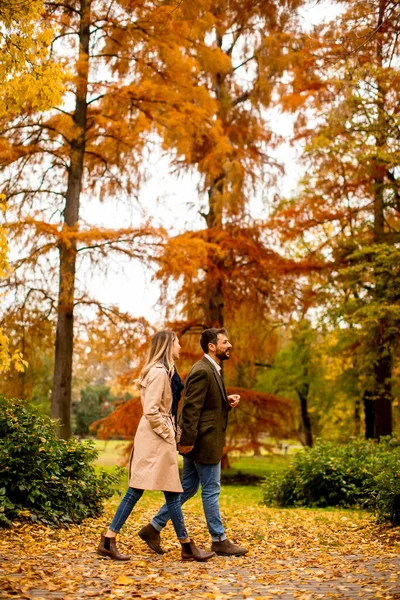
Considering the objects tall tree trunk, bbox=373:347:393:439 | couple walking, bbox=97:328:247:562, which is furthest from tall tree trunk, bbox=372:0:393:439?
couple walking, bbox=97:328:247:562

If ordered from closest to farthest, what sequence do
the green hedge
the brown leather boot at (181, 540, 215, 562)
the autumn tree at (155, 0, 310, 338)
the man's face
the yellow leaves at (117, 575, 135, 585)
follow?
the yellow leaves at (117, 575, 135, 585)
the brown leather boot at (181, 540, 215, 562)
the man's face
the green hedge
the autumn tree at (155, 0, 310, 338)

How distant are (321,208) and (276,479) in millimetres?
9239

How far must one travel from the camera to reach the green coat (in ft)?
19.0

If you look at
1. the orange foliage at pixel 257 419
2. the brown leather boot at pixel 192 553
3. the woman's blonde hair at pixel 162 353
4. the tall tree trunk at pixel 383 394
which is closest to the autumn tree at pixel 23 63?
the woman's blonde hair at pixel 162 353

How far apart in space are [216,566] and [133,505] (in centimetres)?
79

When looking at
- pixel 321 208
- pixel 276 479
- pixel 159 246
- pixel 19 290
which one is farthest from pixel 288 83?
pixel 276 479

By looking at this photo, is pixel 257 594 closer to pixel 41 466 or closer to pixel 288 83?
pixel 41 466

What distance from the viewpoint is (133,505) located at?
5.62 m

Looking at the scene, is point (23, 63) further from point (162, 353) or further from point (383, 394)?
point (383, 394)

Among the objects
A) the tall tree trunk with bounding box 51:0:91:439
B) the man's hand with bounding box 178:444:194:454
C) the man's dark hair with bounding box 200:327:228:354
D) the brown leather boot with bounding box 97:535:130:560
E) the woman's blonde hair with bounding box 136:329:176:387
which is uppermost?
the tall tree trunk with bounding box 51:0:91:439

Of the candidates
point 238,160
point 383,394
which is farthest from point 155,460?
point 238,160

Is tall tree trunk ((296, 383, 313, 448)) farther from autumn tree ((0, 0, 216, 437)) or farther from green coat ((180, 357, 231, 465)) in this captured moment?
green coat ((180, 357, 231, 465))

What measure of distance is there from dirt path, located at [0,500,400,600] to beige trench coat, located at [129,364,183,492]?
63 cm

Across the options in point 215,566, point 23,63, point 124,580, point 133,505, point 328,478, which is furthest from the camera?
point 328,478
